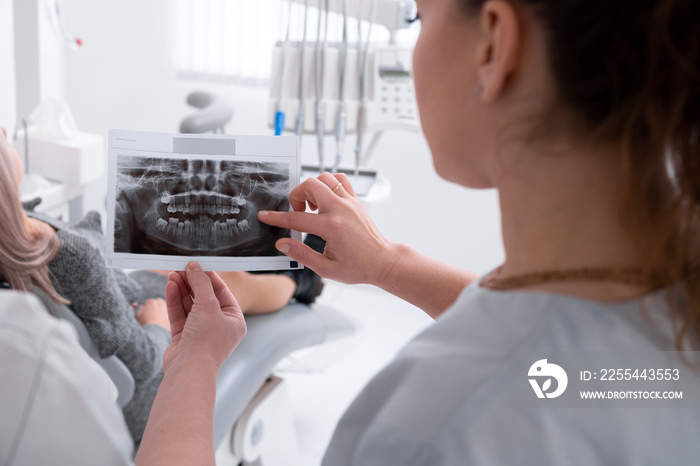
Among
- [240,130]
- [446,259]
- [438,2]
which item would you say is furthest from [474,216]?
[438,2]

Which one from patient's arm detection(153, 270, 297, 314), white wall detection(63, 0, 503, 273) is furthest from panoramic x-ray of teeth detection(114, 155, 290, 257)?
white wall detection(63, 0, 503, 273)

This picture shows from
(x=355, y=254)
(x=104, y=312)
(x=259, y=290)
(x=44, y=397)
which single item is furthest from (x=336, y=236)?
(x=259, y=290)

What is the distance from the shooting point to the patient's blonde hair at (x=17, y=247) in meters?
1.16

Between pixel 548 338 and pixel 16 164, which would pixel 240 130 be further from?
pixel 548 338

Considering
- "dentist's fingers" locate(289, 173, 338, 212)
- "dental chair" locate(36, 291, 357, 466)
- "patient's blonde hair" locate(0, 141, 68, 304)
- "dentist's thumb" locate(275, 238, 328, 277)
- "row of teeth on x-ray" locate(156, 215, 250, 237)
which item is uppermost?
"dentist's fingers" locate(289, 173, 338, 212)

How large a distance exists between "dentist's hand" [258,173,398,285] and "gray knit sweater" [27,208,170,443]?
57 cm

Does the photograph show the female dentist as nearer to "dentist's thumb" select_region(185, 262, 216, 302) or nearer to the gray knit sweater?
"dentist's thumb" select_region(185, 262, 216, 302)

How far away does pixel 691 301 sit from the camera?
49 cm

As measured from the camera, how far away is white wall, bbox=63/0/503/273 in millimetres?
3010

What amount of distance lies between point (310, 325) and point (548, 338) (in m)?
1.21

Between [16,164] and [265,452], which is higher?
[16,164]

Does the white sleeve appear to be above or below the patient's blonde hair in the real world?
above

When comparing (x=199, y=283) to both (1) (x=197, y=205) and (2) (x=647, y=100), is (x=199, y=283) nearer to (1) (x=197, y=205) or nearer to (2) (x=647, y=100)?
(1) (x=197, y=205)

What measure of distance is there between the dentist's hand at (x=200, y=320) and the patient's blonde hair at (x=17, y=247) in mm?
459
